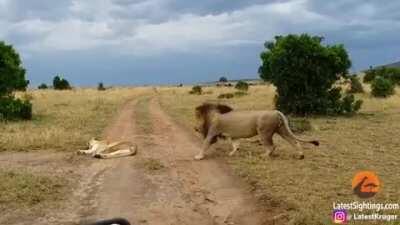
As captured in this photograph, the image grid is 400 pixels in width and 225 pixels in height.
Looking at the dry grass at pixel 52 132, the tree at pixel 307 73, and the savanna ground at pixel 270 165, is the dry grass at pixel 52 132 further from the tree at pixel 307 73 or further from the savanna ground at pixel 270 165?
the tree at pixel 307 73

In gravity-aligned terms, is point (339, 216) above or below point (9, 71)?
below

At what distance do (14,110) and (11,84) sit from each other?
6.67 ft

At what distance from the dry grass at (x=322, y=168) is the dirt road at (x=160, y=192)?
Result: 394 mm

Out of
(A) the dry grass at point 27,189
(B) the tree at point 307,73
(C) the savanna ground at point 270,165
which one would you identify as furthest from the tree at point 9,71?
(A) the dry grass at point 27,189

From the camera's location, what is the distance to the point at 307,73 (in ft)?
78.6

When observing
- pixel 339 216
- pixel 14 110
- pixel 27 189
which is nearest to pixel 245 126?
pixel 27 189

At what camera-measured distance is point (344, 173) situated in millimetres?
10250

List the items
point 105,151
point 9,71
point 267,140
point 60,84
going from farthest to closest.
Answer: point 60,84 → point 9,71 → point 105,151 → point 267,140

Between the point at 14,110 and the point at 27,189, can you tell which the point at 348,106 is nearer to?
the point at 14,110

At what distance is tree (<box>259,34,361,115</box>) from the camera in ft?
77.8

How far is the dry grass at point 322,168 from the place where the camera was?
8164 mm

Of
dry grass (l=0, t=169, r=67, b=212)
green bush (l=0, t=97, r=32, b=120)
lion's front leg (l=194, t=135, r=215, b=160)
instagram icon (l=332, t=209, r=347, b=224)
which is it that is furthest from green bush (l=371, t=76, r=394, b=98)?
instagram icon (l=332, t=209, r=347, b=224)

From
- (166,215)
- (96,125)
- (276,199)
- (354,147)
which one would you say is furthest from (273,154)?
(96,125)

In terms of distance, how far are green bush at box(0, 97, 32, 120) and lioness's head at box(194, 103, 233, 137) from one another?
10149 millimetres
